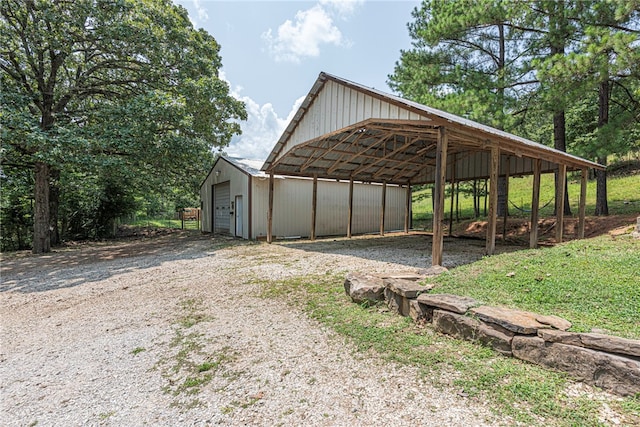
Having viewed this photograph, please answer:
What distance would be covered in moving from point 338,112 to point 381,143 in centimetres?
299

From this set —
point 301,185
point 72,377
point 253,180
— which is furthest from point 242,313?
point 301,185

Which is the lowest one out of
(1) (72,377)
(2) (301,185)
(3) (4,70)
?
(1) (72,377)

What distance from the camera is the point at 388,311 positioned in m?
3.56

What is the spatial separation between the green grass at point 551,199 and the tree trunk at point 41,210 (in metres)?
15.6

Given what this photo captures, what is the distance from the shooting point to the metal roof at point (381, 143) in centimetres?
599

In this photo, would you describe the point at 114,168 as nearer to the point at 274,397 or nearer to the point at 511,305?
the point at 274,397

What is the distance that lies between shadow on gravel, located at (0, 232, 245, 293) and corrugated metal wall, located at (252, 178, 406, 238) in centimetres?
247

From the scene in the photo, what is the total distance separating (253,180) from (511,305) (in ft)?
31.8

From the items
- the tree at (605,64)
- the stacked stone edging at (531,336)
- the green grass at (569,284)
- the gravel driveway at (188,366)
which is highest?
the tree at (605,64)

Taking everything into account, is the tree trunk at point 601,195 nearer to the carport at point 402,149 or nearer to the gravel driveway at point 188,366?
the carport at point 402,149

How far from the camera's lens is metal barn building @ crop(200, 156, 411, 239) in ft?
37.6

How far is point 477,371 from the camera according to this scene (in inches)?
88.8

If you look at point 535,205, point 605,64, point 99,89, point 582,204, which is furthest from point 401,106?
point 99,89

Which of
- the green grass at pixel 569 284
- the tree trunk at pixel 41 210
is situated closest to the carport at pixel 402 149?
the green grass at pixel 569 284
